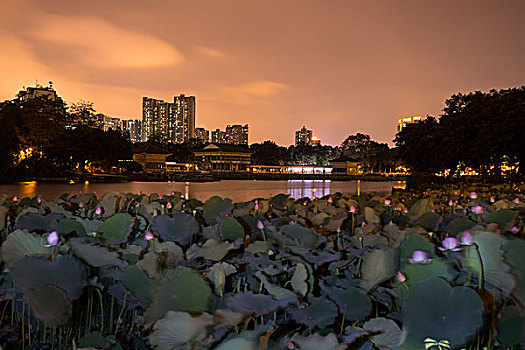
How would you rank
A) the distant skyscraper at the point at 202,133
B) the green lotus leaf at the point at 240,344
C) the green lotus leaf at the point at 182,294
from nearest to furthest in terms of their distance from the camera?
the green lotus leaf at the point at 240,344, the green lotus leaf at the point at 182,294, the distant skyscraper at the point at 202,133

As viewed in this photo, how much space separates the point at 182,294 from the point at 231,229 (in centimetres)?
58

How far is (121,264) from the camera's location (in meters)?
1.09

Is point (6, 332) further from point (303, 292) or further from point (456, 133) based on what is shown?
point (456, 133)

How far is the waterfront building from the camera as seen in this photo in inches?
2682

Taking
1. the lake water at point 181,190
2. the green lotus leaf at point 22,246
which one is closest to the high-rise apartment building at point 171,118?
the lake water at point 181,190

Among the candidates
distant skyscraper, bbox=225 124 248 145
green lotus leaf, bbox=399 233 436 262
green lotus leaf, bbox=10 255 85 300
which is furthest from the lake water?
distant skyscraper, bbox=225 124 248 145

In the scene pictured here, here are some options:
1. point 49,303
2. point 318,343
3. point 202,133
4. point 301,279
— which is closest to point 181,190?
point 49,303

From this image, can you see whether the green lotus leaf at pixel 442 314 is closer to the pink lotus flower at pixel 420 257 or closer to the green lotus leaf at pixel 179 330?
the pink lotus flower at pixel 420 257

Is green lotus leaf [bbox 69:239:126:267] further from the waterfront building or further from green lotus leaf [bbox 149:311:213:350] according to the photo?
the waterfront building

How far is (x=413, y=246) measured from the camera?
41.7 inches

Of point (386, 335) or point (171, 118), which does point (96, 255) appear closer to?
point (386, 335)

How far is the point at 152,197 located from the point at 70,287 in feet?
6.69

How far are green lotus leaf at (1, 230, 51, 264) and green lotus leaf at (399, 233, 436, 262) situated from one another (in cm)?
100

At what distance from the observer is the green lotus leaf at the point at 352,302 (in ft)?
3.05
